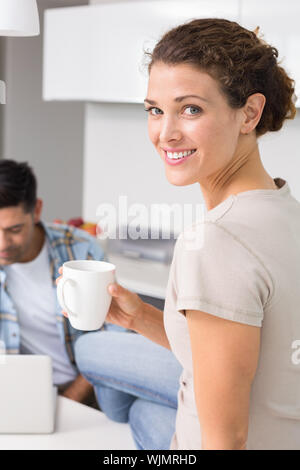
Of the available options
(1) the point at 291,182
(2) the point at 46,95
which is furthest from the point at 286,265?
(2) the point at 46,95

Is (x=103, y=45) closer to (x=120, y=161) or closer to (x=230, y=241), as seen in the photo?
(x=120, y=161)

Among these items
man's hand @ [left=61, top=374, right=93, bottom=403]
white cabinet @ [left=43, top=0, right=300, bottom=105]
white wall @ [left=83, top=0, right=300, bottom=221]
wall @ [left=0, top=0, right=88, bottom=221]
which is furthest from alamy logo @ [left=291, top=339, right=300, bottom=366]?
wall @ [left=0, top=0, right=88, bottom=221]

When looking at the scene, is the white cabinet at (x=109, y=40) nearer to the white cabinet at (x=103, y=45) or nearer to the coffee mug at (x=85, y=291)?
the white cabinet at (x=103, y=45)

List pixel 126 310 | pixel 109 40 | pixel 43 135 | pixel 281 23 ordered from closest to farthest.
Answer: pixel 126 310 → pixel 281 23 → pixel 109 40 → pixel 43 135

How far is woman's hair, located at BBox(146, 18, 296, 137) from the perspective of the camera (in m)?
0.51

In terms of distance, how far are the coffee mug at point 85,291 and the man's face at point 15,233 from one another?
2.45 feet

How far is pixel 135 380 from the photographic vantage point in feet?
2.67

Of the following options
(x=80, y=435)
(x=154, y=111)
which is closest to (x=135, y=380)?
(x=80, y=435)

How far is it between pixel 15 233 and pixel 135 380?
22.3 inches

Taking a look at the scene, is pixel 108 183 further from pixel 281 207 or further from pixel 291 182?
pixel 281 207

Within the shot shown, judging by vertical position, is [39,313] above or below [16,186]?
below

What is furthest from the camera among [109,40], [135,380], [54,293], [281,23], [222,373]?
[109,40]

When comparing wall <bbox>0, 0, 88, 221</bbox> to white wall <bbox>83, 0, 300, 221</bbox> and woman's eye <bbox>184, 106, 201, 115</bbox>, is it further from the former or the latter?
woman's eye <bbox>184, 106, 201, 115</bbox>

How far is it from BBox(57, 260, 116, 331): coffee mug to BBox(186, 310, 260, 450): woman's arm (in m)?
0.08
